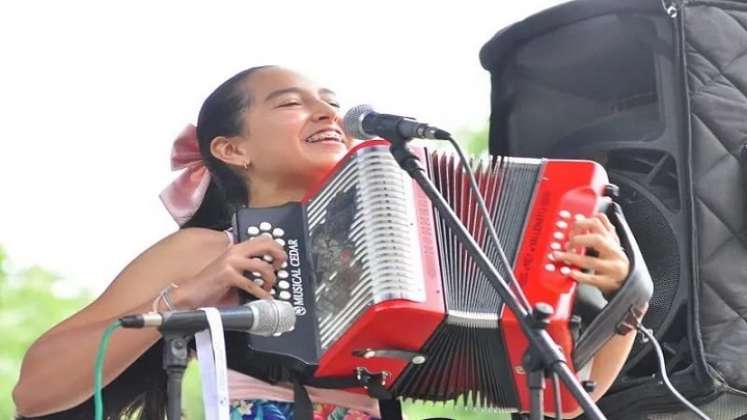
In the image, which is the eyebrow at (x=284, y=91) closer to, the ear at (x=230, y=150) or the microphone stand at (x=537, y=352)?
the ear at (x=230, y=150)

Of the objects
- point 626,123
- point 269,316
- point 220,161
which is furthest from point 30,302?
point 269,316

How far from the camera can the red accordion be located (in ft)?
8.23

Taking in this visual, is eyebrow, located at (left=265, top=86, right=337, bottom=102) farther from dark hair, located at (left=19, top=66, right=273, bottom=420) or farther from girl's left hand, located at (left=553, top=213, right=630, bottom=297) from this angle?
girl's left hand, located at (left=553, top=213, right=630, bottom=297)

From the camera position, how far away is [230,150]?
9.98 feet

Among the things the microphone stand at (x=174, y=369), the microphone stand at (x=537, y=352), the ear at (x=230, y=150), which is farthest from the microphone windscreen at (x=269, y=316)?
the ear at (x=230, y=150)

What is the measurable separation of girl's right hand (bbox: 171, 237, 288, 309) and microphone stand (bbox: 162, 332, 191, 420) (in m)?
0.48

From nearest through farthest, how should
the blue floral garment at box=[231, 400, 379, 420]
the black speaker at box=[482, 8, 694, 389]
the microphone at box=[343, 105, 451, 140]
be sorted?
the microphone at box=[343, 105, 451, 140] < the blue floral garment at box=[231, 400, 379, 420] < the black speaker at box=[482, 8, 694, 389]

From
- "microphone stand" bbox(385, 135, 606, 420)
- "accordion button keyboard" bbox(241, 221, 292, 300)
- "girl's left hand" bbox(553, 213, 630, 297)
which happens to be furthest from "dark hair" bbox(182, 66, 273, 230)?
"microphone stand" bbox(385, 135, 606, 420)

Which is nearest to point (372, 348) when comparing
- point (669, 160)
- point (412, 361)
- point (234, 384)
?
point (412, 361)

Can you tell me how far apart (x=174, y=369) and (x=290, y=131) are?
1.00 meters

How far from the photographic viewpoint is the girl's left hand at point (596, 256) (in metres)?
2.57

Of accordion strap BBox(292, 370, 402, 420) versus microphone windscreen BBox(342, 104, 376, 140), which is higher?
microphone windscreen BBox(342, 104, 376, 140)

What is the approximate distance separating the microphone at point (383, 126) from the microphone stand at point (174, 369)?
0.51 m

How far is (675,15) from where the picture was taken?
290 cm
